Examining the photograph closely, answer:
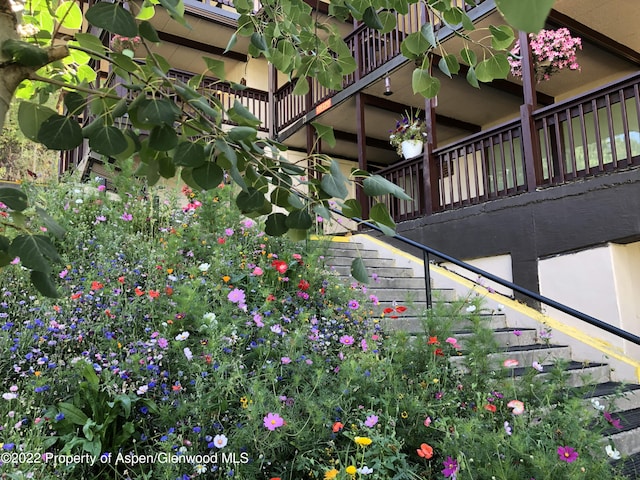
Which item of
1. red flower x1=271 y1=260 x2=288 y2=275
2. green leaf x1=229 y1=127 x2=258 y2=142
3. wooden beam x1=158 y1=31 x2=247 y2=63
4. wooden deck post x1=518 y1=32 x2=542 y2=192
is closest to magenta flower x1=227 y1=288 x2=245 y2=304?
red flower x1=271 y1=260 x2=288 y2=275

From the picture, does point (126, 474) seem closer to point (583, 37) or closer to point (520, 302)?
point (520, 302)

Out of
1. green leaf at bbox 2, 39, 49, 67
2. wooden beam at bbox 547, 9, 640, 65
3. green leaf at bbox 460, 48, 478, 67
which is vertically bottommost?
green leaf at bbox 2, 39, 49, 67

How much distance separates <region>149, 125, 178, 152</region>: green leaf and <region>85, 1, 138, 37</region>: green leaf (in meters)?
0.15

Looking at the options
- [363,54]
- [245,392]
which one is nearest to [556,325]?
[245,392]

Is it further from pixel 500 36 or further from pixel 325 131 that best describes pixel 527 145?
pixel 325 131

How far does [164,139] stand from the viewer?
30.0 inches

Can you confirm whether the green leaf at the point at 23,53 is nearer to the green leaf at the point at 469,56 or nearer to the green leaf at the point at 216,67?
the green leaf at the point at 216,67

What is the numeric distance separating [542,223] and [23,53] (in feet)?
16.7

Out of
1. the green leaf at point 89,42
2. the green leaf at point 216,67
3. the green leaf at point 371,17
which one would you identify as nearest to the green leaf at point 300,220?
the green leaf at point 216,67

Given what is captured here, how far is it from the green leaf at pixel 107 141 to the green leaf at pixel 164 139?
2.3 inches

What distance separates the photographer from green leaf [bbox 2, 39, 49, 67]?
0.71 meters

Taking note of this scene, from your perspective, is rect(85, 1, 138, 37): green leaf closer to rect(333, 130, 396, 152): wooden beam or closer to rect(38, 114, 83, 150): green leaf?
rect(38, 114, 83, 150): green leaf

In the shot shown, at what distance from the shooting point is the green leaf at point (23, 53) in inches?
27.8

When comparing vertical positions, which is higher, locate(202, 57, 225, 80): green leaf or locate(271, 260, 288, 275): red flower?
locate(202, 57, 225, 80): green leaf
